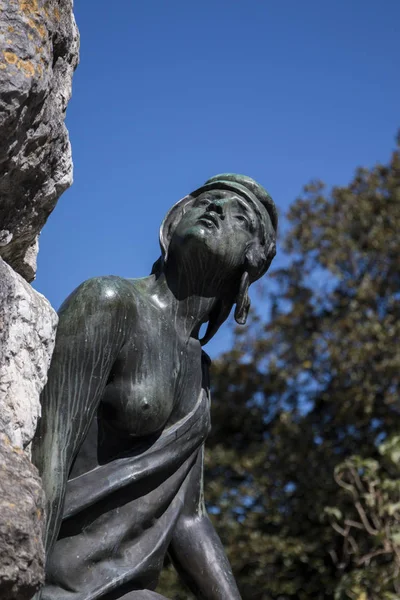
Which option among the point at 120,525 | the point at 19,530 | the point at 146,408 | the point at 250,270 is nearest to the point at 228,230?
the point at 250,270

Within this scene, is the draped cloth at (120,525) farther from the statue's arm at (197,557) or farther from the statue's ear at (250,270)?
the statue's ear at (250,270)

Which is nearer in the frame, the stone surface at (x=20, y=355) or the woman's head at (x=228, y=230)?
the stone surface at (x=20, y=355)

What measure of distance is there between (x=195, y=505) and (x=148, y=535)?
0.78 ft

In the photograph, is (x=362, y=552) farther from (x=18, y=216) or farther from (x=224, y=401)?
(x=18, y=216)

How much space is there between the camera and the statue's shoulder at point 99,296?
96.7 inches

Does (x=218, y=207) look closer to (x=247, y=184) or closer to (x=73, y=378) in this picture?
(x=247, y=184)

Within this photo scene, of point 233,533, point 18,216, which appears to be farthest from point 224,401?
point 18,216

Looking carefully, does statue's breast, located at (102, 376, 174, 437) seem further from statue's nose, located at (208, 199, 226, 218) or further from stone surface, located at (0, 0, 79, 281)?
statue's nose, located at (208, 199, 226, 218)

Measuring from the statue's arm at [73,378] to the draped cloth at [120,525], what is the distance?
15cm

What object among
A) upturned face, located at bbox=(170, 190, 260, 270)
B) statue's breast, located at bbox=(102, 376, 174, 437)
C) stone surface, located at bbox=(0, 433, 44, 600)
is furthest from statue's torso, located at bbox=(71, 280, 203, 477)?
stone surface, located at bbox=(0, 433, 44, 600)

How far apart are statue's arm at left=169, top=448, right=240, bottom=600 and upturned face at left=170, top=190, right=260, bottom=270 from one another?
603 mm

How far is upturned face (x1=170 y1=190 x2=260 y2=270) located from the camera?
2.67 metres

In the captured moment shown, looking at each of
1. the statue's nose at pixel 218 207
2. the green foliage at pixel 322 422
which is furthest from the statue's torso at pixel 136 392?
the green foliage at pixel 322 422

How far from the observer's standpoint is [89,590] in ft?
7.80
